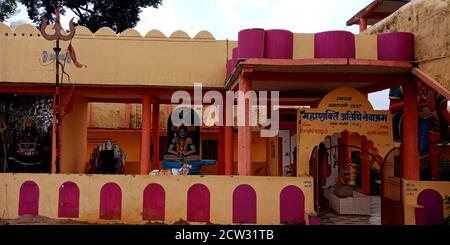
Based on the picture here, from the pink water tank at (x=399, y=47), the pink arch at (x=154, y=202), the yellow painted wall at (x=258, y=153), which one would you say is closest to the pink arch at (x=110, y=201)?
the pink arch at (x=154, y=202)

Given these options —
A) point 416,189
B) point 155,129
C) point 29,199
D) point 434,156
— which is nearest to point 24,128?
point 155,129

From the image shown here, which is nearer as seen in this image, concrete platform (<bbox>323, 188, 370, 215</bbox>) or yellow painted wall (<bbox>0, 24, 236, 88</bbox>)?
concrete platform (<bbox>323, 188, 370, 215</bbox>)

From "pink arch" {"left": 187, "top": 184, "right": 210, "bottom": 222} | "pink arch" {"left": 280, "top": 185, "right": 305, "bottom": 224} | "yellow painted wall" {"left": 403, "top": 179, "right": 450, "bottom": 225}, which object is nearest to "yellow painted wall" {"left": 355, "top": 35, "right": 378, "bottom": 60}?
"yellow painted wall" {"left": 403, "top": 179, "right": 450, "bottom": 225}

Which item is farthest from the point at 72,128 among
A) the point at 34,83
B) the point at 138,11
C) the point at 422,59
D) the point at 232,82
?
the point at 138,11

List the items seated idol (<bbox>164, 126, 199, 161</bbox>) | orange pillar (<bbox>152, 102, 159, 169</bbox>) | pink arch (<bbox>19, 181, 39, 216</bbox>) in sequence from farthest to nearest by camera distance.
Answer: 1. seated idol (<bbox>164, 126, 199, 161</bbox>)
2. orange pillar (<bbox>152, 102, 159, 169</bbox>)
3. pink arch (<bbox>19, 181, 39, 216</bbox>)

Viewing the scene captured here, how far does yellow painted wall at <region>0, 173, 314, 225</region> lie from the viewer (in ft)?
28.1

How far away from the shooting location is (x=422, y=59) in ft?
27.0

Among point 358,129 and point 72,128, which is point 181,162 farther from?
point 358,129

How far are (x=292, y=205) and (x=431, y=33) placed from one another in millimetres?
4309

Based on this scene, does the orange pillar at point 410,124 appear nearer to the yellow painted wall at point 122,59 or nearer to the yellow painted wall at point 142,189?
the yellow painted wall at point 142,189

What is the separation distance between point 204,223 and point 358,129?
3725 mm

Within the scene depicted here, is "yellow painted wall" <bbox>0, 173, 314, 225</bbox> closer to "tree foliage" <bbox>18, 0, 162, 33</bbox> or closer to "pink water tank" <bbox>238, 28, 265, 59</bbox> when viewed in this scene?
"pink water tank" <bbox>238, 28, 265, 59</bbox>

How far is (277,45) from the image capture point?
27.1ft

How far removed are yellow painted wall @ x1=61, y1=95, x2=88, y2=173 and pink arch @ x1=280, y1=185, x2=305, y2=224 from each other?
634 centimetres
